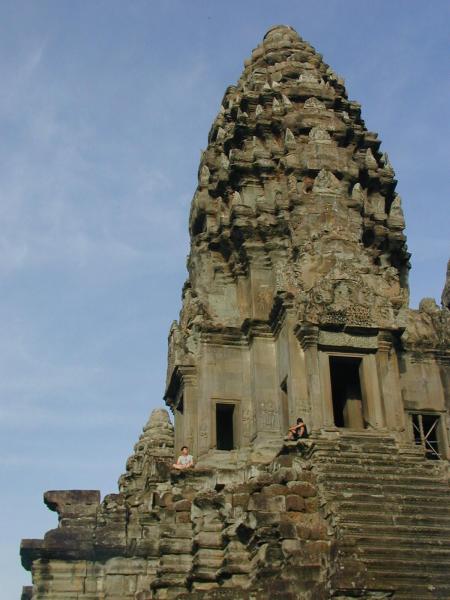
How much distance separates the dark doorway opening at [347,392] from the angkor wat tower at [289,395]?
0.06 metres

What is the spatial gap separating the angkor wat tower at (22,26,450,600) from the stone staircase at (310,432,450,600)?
0.04 meters

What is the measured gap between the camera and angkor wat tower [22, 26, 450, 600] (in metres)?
14.8

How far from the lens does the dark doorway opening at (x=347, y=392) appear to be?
1980cm

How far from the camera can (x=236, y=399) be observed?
20.7 metres

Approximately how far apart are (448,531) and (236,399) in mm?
6995

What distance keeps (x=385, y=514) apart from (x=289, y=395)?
4395mm

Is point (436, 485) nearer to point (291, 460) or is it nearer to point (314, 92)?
point (291, 460)

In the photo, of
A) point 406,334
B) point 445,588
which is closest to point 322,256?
point 406,334

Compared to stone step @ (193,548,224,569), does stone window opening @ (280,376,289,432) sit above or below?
above

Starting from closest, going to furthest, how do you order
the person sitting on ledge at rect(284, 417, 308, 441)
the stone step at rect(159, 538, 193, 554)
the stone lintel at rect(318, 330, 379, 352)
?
the stone step at rect(159, 538, 193, 554) < the person sitting on ledge at rect(284, 417, 308, 441) < the stone lintel at rect(318, 330, 379, 352)

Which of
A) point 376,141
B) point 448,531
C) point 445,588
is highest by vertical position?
point 376,141

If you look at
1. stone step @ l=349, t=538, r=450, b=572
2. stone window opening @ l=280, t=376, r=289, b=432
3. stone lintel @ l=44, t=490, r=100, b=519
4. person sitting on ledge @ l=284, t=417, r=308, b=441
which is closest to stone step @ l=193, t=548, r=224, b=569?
person sitting on ledge @ l=284, t=417, r=308, b=441

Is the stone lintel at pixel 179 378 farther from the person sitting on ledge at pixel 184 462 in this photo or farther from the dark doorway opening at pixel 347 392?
the dark doorway opening at pixel 347 392

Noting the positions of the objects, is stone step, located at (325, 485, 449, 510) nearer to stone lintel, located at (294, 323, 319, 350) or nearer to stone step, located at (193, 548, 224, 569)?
stone step, located at (193, 548, 224, 569)
